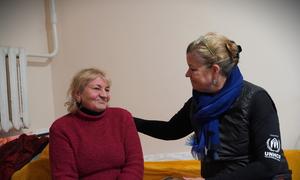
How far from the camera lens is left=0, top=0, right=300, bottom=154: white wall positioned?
2.27m

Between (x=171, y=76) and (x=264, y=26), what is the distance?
80cm

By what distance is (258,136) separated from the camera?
3.73 feet

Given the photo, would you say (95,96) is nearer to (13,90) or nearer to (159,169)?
(159,169)

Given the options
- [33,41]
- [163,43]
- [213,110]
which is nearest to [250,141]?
[213,110]

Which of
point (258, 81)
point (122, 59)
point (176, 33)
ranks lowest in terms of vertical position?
point (258, 81)

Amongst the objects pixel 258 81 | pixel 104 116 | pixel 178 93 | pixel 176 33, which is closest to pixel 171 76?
pixel 178 93

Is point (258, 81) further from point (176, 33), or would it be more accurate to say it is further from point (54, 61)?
point (54, 61)

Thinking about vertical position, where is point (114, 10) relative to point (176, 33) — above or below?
above

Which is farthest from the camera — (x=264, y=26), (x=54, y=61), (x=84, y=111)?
(x=54, y=61)

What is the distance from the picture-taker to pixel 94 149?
1566 mm

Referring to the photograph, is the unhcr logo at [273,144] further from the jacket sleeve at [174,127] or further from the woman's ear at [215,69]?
the jacket sleeve at [174,127]

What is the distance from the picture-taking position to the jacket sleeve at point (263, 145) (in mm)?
1114

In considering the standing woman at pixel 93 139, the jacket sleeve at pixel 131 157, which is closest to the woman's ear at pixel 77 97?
the standing woman at pixel 93 139

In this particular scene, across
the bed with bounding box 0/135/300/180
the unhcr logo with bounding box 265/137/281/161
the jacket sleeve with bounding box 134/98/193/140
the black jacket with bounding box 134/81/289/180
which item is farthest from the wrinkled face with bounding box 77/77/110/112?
the unhcr logo with bounding box 265/137/281/161
